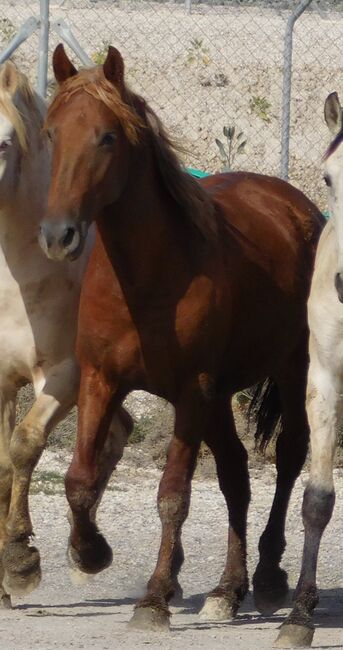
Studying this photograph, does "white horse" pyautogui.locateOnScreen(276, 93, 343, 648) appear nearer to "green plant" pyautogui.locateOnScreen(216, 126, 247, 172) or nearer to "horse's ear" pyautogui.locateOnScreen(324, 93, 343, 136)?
"horse's ear" pyautogui.locateOnScreen(324, 93, 343, 136)

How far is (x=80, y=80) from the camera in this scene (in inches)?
205

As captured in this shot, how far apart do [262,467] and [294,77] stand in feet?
40.5

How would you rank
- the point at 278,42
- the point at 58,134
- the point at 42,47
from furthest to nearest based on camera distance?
1. the point at 278,42
2. the point at 42,47
3. the point at 58,134

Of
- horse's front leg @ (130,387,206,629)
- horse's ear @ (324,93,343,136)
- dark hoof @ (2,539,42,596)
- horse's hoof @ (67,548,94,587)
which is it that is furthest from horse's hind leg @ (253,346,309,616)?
horse's ear @ (324,93,343,136)

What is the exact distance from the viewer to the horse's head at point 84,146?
4.92 meters

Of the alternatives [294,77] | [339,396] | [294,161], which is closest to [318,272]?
[339,396]

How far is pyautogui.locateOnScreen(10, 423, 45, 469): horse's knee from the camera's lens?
5.64 meters

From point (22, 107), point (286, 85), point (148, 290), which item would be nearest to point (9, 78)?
point (22, 107)

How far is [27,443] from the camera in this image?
5645mm

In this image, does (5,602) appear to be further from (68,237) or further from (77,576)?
(68,237)

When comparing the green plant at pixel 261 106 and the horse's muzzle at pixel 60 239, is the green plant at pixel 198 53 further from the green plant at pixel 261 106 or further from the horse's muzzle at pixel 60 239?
the horse's muzzle at pixel 60 239

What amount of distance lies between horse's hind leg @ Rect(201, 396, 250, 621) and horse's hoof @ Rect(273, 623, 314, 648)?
1.04m

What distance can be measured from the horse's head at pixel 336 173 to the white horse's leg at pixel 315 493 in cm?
66

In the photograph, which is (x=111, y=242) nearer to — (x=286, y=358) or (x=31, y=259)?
(x=31, y=259)
